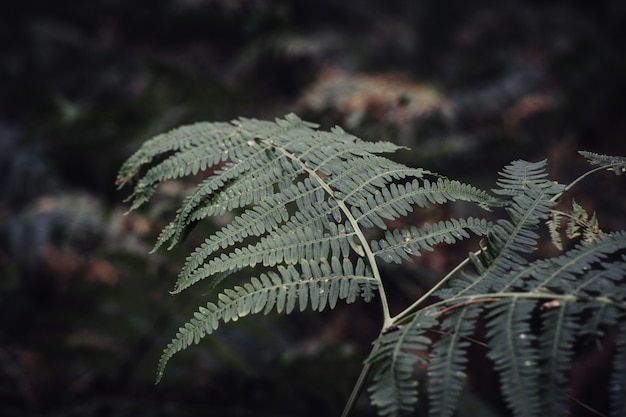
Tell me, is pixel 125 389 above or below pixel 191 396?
above

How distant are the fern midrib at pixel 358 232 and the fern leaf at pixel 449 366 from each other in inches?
3.6

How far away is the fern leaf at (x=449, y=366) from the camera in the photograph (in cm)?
60

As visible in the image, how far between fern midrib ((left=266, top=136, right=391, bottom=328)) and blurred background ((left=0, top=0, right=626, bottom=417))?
925 mm

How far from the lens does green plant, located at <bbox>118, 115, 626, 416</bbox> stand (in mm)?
612

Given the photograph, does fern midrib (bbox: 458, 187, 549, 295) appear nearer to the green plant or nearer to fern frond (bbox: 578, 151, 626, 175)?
the green plant

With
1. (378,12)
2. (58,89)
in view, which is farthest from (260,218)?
(378,12)

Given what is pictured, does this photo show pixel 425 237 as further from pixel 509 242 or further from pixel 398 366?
pixel 398 366

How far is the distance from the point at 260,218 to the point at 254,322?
124 centimetres

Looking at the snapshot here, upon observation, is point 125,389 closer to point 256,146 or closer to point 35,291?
point 35,291

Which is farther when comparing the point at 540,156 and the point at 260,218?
the point at 540,156

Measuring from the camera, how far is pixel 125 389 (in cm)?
196

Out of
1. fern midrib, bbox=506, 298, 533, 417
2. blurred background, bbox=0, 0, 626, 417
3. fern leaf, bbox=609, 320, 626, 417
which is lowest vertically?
fern leaf, bbox=609, 320, 626, 417

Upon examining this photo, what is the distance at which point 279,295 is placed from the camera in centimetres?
73

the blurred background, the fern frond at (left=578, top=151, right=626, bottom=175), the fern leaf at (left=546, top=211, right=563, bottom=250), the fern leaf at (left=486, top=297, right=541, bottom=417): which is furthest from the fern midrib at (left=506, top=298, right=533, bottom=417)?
the blurred background
